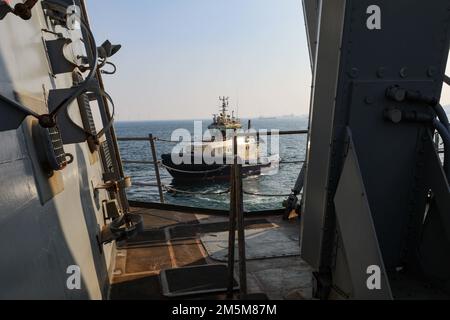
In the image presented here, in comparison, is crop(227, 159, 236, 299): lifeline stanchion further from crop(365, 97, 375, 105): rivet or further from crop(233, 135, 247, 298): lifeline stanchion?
crop(365, 97, 375, 105): rivet

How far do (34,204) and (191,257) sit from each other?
292cm

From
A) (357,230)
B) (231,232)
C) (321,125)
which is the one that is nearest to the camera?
(357,230)

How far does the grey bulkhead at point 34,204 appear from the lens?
1.39m

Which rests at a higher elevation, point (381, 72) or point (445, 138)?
point (381, 72)

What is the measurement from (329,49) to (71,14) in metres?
1.92

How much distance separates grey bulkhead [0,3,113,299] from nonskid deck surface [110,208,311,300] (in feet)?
3.01

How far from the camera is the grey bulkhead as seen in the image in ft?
4.57

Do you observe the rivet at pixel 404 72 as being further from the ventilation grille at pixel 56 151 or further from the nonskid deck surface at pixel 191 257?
the ventilation grille at pixel 56 151

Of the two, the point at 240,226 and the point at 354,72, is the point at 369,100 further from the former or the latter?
the point at 240,226

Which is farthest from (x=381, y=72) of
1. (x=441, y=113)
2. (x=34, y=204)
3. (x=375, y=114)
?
(x=34, y=204)

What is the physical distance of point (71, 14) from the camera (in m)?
2.49

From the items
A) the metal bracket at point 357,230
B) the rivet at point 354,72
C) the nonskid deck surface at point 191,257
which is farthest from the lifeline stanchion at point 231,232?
the rivet at point 354,72

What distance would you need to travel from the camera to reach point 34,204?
1.71 meters

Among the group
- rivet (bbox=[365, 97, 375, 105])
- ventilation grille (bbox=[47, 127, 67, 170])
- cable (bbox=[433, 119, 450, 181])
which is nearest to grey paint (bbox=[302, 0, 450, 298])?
rivet (bbox=[365, 97, 375, 105])
